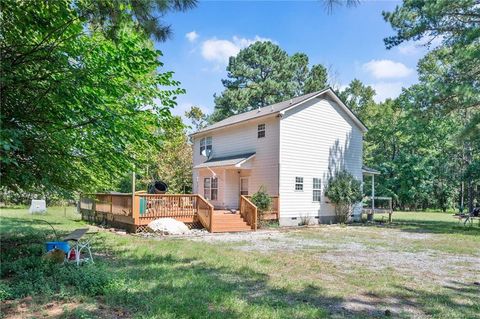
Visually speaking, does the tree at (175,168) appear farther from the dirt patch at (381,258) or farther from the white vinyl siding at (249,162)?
the dirt patch at (381,258)

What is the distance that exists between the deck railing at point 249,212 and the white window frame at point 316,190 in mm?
4637

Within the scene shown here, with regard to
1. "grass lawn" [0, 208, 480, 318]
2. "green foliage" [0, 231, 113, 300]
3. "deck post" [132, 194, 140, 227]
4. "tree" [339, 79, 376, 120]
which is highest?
"tree" [339, 79, 376, 120]

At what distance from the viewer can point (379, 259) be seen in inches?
355

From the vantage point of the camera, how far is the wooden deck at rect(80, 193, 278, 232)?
13.7m

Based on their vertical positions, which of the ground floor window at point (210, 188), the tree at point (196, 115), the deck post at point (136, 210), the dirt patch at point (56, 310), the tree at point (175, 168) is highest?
the tree at point (196, 115)

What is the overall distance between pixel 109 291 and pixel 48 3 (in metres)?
4.38

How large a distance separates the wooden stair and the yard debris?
4.92 ft

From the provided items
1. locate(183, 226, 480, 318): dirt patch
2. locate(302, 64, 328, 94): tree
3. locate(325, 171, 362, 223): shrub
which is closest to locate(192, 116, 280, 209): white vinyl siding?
locate(325, 171, 362, 223): shrub

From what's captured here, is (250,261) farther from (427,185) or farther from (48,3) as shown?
(427,185)

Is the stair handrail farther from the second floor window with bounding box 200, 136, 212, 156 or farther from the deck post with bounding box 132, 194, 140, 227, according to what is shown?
the second floor window with bounding box 200, 136, 212, 156

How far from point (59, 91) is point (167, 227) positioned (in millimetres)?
8793

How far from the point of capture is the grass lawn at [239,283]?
4.64 meters

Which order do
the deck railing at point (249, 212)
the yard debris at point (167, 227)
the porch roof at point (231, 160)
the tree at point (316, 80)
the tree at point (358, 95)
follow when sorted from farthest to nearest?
1. the tree at point (358, 95)
2. the tree at point (316, 80)
3. the porch roof at point (231, 160)
4. the deck railing at point (249, 212)
5. the yard debris at point (167, 227)

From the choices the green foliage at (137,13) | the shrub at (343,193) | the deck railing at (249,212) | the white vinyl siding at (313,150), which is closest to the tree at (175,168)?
the white vinyl siding at (313,150)
